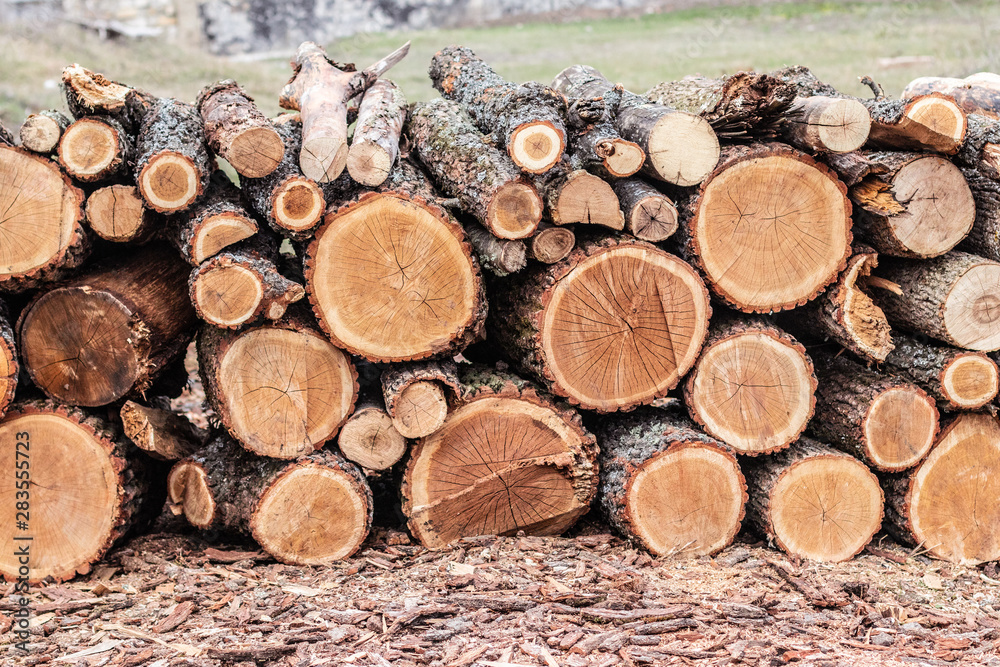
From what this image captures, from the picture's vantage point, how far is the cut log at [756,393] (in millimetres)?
3473

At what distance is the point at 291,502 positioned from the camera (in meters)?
3.42

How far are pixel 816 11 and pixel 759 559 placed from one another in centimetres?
1480

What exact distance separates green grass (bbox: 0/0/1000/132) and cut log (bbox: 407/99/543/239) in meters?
6.94

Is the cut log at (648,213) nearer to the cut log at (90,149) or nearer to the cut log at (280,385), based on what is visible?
the cut log at (280,385)

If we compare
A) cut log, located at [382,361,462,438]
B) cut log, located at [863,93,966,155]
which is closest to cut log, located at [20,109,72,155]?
cut log, located at [382,361,462,438]

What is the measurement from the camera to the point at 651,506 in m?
3.46

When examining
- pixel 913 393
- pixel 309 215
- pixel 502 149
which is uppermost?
pixel 502 149

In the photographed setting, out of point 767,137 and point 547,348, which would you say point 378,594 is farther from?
point 767,137

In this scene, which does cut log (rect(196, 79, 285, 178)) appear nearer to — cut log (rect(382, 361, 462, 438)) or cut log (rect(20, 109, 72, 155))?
cut log (rect(20, 109, 72, 155))

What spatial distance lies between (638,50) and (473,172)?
35.2 feet

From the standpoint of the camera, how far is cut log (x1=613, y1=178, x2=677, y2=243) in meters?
3.23

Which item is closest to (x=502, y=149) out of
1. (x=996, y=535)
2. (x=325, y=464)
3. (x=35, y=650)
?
(x=325, y=464)

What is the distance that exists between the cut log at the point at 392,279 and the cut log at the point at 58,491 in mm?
1207

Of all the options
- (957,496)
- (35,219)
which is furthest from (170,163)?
(957,496)
